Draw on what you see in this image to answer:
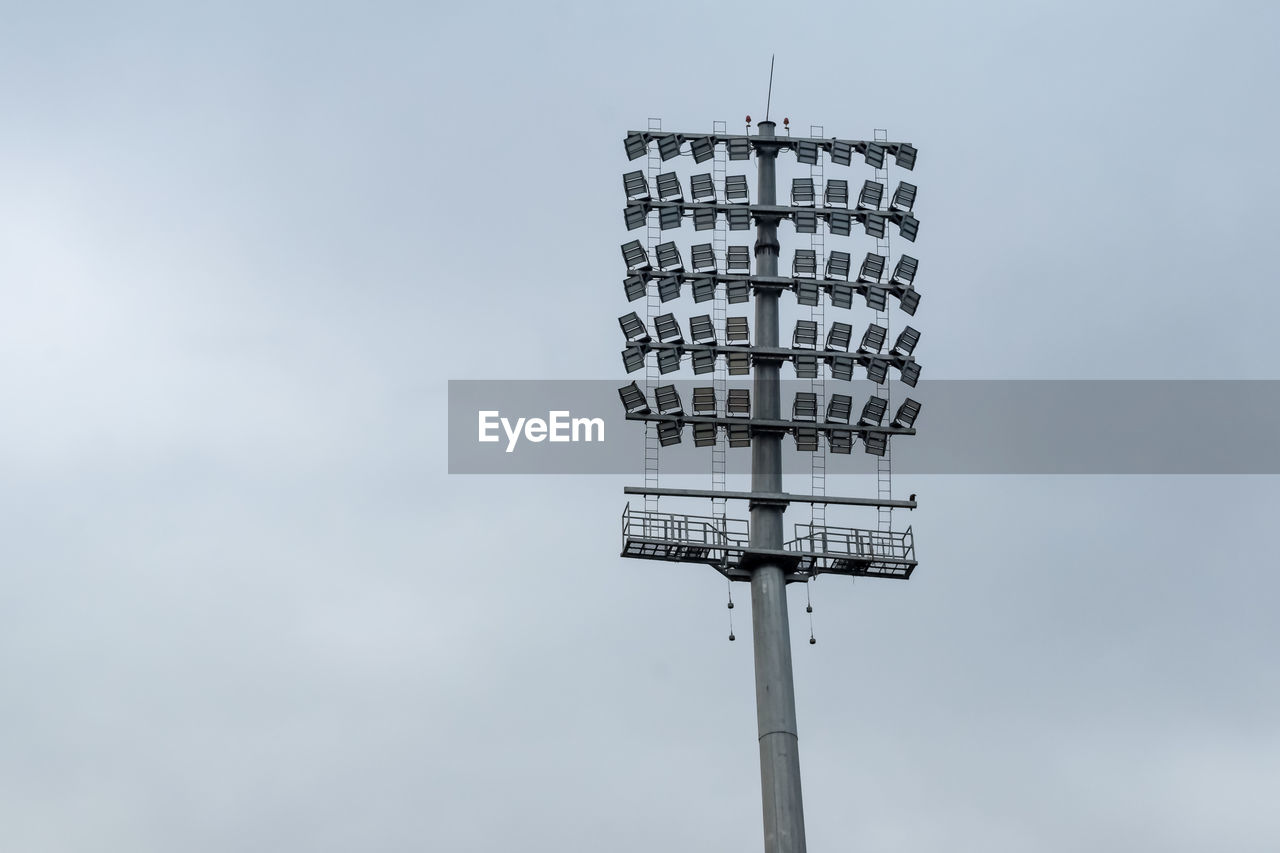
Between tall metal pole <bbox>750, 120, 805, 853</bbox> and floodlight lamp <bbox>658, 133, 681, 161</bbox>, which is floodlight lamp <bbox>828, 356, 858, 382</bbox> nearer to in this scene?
tall metal pole <bbox>750, 120, 805, 853</bbox>

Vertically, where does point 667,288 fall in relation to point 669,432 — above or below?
above

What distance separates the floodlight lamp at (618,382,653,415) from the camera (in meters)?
96.0

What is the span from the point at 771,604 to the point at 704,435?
6.44 m

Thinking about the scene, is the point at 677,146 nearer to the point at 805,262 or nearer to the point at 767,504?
the point at 805,262

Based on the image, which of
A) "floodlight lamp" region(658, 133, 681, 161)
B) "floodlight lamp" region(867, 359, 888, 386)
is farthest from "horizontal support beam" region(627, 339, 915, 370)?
"floodlight lamp" region(658, 133, 681, 161)

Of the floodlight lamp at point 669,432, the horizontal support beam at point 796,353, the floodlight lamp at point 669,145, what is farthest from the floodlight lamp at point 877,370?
the floodlight lamp at point 669,145

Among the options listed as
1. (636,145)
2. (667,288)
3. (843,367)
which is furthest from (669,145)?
(843,367)

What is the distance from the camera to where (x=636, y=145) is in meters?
99.2

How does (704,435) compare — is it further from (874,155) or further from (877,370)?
(874,155)

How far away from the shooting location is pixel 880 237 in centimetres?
10012

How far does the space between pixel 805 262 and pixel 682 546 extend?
38.4 ft

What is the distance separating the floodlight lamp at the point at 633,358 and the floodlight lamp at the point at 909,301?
970cm

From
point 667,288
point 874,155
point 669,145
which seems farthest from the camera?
point 874,155

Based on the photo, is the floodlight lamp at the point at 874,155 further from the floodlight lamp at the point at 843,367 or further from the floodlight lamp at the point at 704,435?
the floodlight lamp at the point at 704,435
